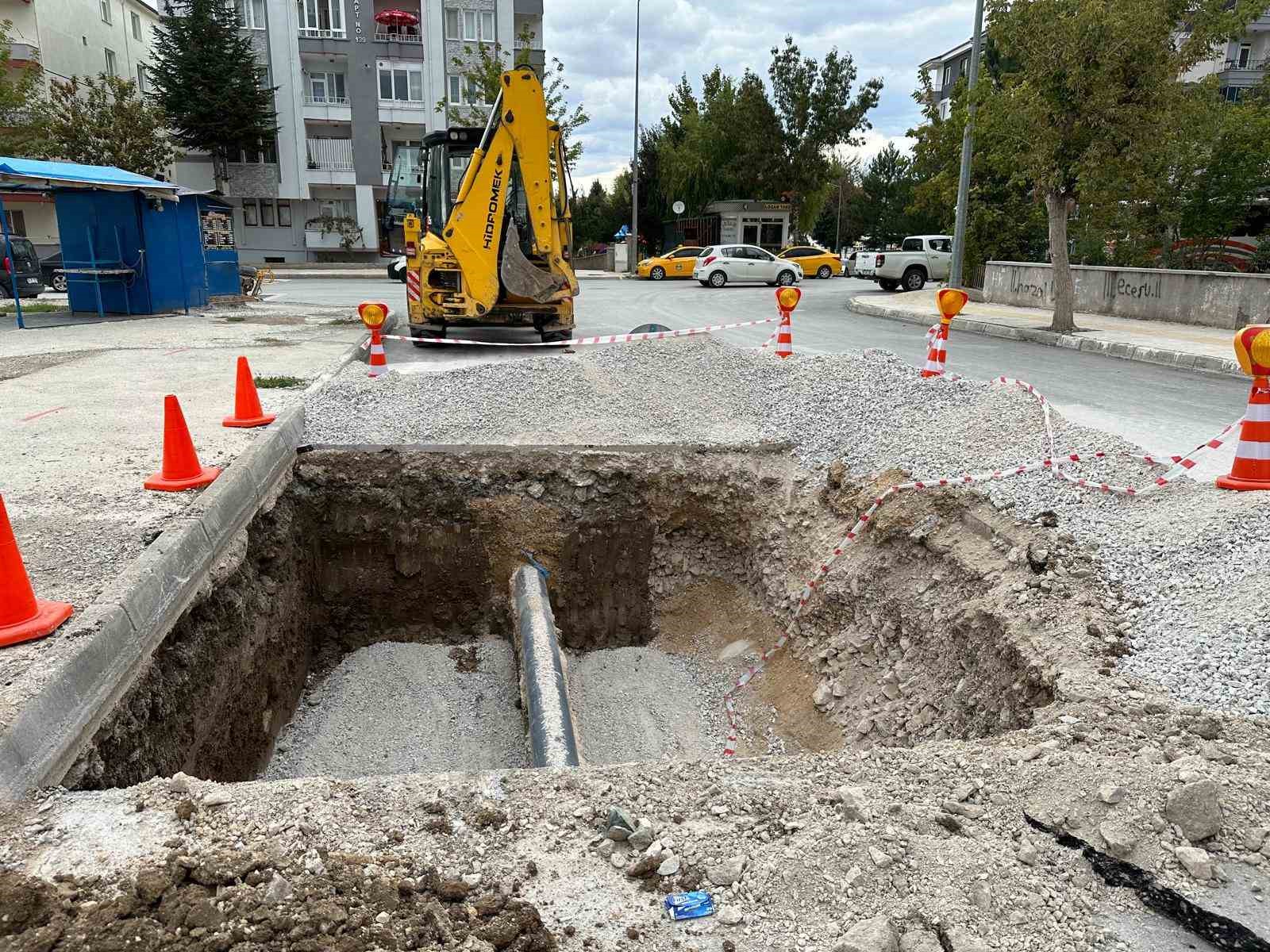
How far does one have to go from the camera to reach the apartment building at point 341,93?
36375 mm

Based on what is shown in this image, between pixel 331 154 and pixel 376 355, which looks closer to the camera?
pixel 376 355

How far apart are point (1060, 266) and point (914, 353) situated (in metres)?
4.51

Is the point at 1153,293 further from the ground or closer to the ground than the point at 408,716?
further from the ground

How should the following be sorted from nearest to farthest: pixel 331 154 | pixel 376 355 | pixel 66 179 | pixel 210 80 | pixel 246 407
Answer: pixel 246 407 < pixel 376 355 < pixel 66 179 < pixel 210 80 < pixel 331 154

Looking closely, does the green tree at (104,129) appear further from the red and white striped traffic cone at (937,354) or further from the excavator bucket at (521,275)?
the red and white striped traffic cone at (937,354)

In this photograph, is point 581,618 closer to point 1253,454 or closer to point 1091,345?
point 1253,454

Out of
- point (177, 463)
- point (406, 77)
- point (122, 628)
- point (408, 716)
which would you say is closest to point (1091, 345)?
point (408, 716)

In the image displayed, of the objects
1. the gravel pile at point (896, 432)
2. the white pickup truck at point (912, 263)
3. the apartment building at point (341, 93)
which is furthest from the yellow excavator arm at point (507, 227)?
the apartment building at point (341, 93)

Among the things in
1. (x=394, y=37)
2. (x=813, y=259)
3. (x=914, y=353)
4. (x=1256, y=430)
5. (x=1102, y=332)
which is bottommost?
(x=914, y=353)

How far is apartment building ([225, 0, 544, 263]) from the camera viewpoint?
119 ft

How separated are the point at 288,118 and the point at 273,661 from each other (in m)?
37.1

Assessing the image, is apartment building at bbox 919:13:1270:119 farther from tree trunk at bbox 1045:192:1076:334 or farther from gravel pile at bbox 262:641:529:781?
gravel pile at bbox 262:641:529:781

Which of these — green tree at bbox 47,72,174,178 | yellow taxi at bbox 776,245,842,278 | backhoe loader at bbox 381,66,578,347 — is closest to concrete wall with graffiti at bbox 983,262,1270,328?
backhoe loader at bbox 381,66,578,347

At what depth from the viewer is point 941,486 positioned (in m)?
5.67
